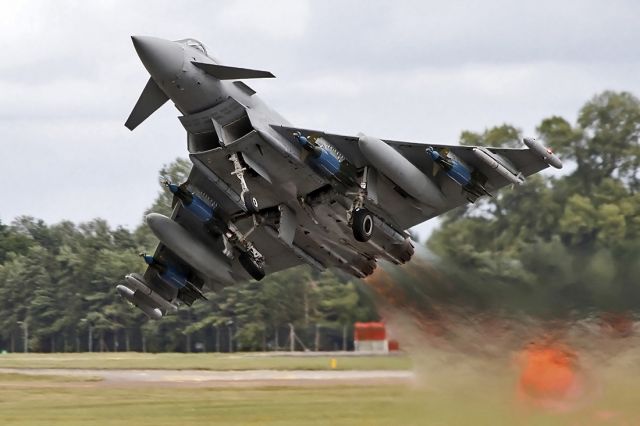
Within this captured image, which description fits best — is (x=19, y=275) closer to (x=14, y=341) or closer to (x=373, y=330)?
(x=14, y=341)

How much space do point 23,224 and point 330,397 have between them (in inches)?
1228

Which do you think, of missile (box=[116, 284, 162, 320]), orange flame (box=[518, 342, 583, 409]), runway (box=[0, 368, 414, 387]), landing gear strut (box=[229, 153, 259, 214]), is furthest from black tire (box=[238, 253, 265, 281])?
orange flame (box=[518, 342, 583, 409])

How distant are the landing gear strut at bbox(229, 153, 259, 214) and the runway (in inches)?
298

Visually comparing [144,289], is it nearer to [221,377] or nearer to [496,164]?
[221,377]

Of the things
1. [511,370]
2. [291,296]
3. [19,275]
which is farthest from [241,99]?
[19,275]

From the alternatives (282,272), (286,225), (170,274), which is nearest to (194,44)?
(286,225)

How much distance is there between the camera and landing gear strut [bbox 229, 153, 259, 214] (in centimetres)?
2469

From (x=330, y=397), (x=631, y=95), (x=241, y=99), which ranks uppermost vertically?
(x=631, y=95)

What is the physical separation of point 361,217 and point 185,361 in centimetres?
2347

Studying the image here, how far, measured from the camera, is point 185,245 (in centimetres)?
3016

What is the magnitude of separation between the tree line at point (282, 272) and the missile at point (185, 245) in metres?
4.32

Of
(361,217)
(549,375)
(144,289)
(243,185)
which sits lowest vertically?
(549,375)

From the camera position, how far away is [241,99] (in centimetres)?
2588

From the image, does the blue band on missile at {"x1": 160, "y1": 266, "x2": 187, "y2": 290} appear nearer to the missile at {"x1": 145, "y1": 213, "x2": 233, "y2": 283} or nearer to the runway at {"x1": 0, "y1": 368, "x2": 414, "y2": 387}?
the missile at {"x1": 145, "y1": 213, "x2": 233, "y2": 283}
